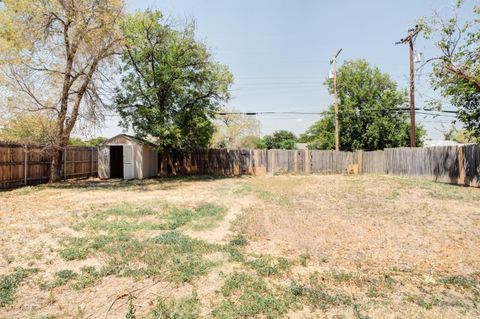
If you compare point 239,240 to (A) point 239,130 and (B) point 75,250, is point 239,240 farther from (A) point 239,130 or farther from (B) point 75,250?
(A) point 239,130

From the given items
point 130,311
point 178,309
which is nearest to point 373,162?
point 178,309

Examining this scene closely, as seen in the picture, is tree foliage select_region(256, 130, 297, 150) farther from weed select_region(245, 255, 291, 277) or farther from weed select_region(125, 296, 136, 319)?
weed select_region(125, 296, 136, 319)

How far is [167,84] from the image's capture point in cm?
1434

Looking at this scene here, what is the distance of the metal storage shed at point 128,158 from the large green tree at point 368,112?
1503 centimetres

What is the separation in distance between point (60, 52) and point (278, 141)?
33.6 metres

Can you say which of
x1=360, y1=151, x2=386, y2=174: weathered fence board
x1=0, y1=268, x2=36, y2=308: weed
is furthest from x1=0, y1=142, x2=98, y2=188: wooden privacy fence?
x1=360, y1=151, x2=386, y2=174: weathered fence board

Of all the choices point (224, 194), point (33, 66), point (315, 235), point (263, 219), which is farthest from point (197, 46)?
point (315, 235)

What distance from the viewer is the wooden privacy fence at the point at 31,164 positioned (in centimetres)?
1055

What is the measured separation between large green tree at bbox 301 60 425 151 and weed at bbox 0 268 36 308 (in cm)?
2274

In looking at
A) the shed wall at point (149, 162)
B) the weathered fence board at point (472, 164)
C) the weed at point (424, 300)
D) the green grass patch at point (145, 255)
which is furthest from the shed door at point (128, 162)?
the weathered fence board at point (472, 164)

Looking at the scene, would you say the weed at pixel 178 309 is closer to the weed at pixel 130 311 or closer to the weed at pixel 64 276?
the weed at pixel 130 311

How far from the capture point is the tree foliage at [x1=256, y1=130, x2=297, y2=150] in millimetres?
38491

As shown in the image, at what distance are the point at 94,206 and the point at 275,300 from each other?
243 inches

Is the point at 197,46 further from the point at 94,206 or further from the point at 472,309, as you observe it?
the point at 472,309
